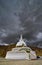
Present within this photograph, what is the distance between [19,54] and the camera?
2778cm

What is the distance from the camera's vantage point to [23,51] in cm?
2822

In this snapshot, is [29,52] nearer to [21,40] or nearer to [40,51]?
[21,40]

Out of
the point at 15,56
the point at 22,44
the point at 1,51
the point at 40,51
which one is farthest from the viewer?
the point at 40,51

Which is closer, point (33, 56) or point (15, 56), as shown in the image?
point (15, 56)

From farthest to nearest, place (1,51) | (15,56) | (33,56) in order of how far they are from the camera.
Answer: (1,51)
(33,56)
(15,56)

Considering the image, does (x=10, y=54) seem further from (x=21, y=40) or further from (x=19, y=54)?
(x=21, y=40)

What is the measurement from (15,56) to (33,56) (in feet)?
11.3

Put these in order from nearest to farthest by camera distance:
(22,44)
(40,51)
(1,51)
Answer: (22,44), (1,51), (40,51)

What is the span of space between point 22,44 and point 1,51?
1534cm

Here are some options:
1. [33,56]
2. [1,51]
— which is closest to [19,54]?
[33,56]

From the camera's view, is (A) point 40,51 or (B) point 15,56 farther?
(A) point 40,51

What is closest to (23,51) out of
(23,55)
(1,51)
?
(23,55)

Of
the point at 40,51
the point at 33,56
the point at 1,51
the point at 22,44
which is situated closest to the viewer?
the point at 33,56

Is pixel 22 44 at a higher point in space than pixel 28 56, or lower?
higher
